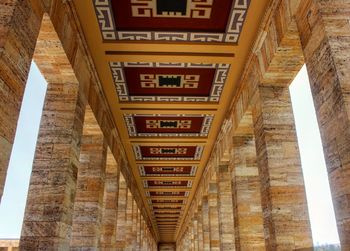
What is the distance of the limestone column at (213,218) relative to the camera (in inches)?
429

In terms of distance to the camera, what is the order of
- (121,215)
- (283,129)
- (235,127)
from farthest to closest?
(121,215) → (235,127) → (283,129)

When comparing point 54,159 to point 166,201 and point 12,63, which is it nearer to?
point 12,63

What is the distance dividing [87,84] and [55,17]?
72.7 inches

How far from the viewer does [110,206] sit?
883 centimetres

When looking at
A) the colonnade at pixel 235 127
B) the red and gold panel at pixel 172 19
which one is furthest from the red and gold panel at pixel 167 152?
the red and gold panel at pixel 172 19

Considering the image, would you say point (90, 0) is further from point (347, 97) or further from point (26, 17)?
point (347, 97)

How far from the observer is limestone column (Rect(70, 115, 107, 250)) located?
6438 mm

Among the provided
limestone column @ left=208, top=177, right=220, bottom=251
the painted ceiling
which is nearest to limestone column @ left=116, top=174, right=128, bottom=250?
the painted ceiling

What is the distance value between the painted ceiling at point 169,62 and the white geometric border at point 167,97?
0.7 inches

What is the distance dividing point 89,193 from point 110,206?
2.12 metres

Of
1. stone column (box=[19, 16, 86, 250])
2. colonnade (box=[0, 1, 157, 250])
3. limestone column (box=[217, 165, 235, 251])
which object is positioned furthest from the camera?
limestone column (box=[217, 165, 235, 251])

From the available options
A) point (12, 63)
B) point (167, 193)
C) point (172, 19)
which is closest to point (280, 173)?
point (172, 19)

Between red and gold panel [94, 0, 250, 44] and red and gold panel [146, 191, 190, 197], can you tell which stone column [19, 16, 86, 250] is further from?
red and gold panel [146, 191, 190, 197]

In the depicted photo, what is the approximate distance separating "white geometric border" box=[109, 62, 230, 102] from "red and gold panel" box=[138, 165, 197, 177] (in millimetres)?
5123
